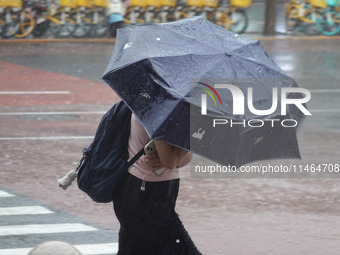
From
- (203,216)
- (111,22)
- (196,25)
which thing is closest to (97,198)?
(196,25)

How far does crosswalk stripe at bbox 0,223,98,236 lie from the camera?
7480mm

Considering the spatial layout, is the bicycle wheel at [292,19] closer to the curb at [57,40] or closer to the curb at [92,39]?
the curb at [92,39]

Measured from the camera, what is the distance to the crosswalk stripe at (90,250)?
6.92 m

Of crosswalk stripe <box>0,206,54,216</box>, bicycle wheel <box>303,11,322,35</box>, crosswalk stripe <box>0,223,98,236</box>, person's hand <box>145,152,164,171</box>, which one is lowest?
bicycle wheel <box>303,11,322,35</box>

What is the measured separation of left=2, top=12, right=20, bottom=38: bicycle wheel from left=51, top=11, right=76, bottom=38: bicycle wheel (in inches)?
42.2

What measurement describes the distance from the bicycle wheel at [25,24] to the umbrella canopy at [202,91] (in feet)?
67.3

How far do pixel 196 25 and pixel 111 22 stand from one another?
2055 cm

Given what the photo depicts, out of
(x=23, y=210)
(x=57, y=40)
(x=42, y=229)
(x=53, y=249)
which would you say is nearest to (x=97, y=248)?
(x=42, y=229)

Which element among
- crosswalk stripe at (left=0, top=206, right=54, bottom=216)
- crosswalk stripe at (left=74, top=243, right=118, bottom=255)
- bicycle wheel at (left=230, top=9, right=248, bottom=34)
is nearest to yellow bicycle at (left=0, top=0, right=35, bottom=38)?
bicycle wheel at (left=230, top=9, right=248, bottom=34)

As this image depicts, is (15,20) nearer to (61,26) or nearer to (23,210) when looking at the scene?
(61,26)

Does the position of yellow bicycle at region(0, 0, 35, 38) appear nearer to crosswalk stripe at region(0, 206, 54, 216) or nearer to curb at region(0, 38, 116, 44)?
curb at region(0, 38, 116, 44)

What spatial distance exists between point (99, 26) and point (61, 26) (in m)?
1.11

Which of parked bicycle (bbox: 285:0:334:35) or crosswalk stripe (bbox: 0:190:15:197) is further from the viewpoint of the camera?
parked bicycle (bbox: 285:0:334:35)

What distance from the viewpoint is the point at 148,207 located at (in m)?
4.74
